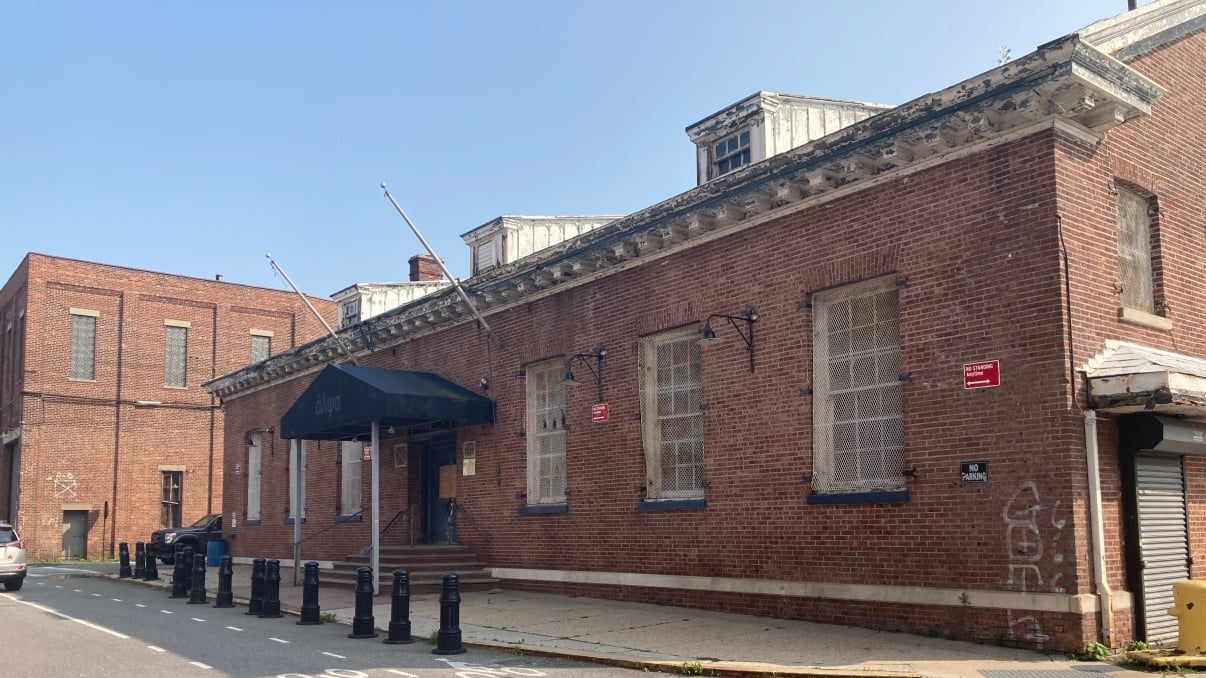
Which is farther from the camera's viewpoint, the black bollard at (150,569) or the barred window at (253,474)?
the barred window at (253,474)

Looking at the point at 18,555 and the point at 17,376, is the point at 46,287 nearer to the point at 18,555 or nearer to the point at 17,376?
the point at 17,376

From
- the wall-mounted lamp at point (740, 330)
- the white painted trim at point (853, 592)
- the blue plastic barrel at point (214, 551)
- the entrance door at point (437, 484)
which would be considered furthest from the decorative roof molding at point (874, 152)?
the blue plastic barrel at point (214, 551)

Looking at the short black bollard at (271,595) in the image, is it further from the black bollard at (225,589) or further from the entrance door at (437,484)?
the entrance door at (437,484)

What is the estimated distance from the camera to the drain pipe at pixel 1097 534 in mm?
10055

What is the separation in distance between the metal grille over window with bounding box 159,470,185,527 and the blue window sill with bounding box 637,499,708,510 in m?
31.2

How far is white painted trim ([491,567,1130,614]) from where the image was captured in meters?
10.2

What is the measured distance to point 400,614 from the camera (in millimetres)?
12625

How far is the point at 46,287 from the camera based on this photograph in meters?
39.7

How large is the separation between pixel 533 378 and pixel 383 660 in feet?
25.6

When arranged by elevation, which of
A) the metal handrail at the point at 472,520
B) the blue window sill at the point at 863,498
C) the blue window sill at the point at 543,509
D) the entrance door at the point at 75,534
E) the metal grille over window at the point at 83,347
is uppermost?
the metal grille over window at the point at 83,347

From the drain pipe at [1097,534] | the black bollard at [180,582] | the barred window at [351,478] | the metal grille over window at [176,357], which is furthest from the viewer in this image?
the metal grille over window at [176,357]

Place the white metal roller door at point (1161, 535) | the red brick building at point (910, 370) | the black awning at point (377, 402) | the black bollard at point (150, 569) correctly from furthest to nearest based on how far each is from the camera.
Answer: the black bollard at point (150, 569)
the black awning at point (377, 402)
the white metal roller door at point (1161, 535)
the red brick building at point (910, 370)

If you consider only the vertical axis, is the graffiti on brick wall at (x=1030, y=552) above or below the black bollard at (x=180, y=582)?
above

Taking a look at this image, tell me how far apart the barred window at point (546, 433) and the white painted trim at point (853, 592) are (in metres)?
1.38
